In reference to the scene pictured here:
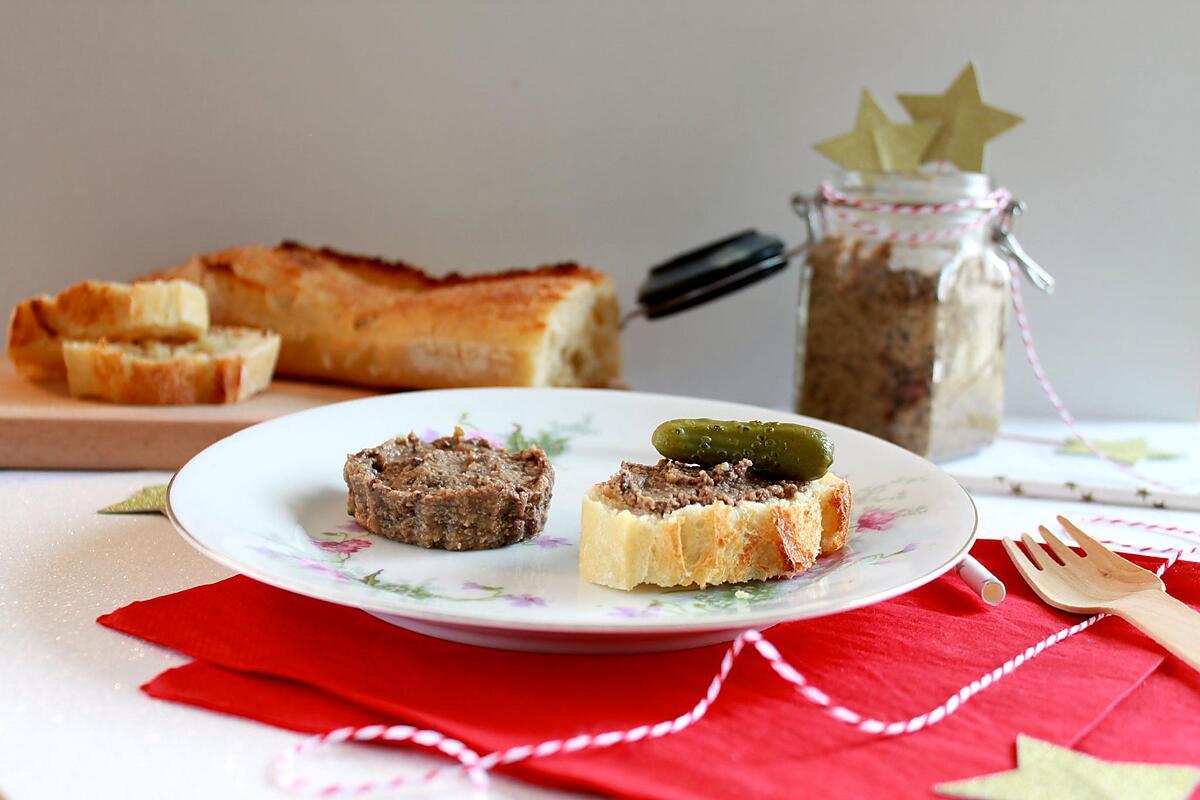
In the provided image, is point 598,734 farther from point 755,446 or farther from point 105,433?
point 105,433

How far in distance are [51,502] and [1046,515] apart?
1.50 metres

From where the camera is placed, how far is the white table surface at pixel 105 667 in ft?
2.88

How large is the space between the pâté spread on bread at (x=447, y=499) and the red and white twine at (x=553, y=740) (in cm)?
38

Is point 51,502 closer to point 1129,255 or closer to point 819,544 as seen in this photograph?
point 819,544

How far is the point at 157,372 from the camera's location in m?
1.92

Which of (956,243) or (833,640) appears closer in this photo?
(833,640)

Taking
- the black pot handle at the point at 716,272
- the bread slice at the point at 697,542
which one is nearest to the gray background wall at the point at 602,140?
the black pot handle at the point at 716,272

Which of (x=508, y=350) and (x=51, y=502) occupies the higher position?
(x=508, y=350)

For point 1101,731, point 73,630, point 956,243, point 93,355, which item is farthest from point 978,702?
point 93,355

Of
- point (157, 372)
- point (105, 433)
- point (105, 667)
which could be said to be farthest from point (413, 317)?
point (105, 667)

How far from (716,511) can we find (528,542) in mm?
305

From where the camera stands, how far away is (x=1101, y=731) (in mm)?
967

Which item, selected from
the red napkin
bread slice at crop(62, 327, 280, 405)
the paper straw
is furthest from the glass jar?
bread slice at crop(62, 327, 280, 405)

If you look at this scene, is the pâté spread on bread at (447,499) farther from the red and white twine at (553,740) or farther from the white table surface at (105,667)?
the red and white twine at (553,740)
